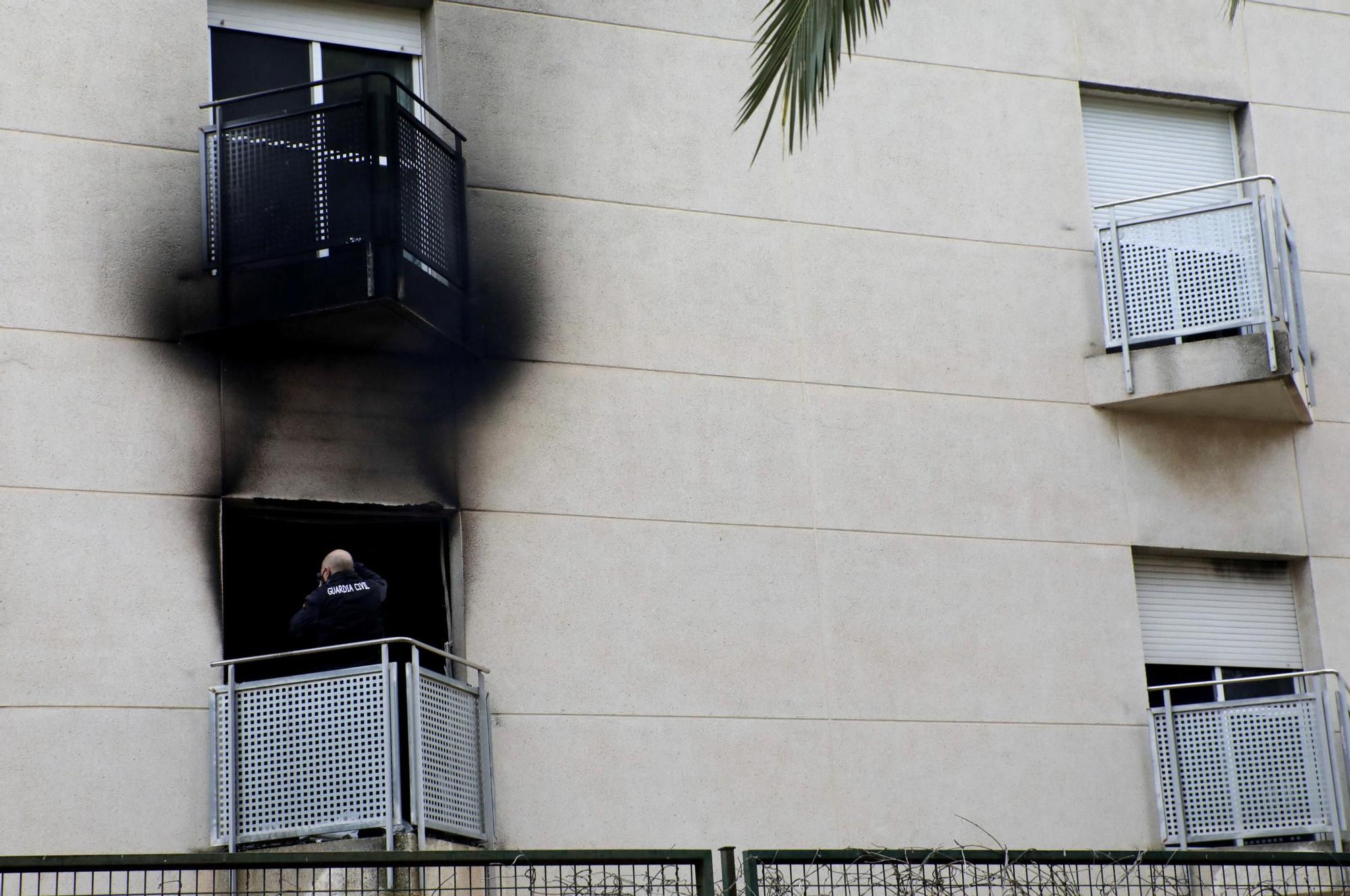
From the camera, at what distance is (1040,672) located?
13633mm

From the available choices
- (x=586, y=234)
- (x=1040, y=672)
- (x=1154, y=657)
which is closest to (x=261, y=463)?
(x=586, y=234)

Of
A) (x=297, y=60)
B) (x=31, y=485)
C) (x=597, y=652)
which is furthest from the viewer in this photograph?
(x=297, y=60)

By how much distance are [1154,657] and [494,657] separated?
17.2 ft

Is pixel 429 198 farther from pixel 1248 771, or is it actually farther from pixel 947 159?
pixel 1248 771

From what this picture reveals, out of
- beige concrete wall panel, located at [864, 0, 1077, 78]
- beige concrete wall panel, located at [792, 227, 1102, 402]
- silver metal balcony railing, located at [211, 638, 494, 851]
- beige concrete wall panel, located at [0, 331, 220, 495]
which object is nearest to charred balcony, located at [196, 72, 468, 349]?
beige concrete wall panel, located at [0, 331, 220, 495]

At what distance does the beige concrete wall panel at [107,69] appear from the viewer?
12367 millimetres

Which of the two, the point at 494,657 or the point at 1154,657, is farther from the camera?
the point at 1154,657

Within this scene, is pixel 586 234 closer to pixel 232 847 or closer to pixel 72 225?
pixel 72 225

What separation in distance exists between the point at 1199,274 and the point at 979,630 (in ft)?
10.9

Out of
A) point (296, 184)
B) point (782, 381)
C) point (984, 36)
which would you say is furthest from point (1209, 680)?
point (296, 184)

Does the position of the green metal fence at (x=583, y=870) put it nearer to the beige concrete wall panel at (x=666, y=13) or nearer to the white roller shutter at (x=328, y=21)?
the white roller shutter at (x=328, y=21)

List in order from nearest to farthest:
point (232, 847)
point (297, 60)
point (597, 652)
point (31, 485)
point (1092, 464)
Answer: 1. point (232, 847)
2. point (31, 485)
3. point (597, 652)
4. point (297, 60)
5. point (1092, 464)

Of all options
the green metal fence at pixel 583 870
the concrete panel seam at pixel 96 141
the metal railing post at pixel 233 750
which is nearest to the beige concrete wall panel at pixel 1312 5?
the green metal fence at pixel 583 870

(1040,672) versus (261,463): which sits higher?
(261,463)
